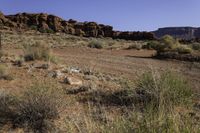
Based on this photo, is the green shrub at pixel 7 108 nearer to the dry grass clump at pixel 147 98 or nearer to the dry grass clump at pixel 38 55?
the dry grass clump at pixel 147 98

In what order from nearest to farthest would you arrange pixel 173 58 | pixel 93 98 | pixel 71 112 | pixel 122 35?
pixel 71 112 < pixel 93 98 < pixel 173 58 < pixel 122 35

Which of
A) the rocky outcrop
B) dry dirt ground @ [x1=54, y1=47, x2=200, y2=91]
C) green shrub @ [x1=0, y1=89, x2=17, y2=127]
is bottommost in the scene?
the rocky outcrop

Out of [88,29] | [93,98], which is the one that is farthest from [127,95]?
[88,29]

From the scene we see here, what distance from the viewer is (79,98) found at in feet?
29.4

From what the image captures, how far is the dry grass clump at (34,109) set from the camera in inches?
282

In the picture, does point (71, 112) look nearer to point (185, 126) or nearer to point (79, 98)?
point (79, 98)

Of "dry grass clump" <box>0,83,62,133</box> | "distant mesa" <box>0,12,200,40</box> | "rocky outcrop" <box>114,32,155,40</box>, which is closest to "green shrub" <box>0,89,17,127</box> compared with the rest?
"dry grass clump" <box>0,83,62,133</box>

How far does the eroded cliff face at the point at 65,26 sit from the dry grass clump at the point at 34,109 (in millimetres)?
84425

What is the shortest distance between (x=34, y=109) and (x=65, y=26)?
96306 millimetres

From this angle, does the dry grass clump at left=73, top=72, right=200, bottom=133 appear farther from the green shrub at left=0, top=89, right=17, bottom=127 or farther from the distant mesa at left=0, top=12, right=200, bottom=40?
the distant mesa at left=0, top=12, right=200, bottom=40

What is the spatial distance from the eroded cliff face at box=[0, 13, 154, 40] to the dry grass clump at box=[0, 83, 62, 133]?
84425 mm

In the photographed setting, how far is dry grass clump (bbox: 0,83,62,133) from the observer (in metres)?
7.16

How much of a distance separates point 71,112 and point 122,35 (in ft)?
298

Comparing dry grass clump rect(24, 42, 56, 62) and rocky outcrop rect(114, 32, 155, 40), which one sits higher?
dry grass clump rect(24, 42, 56, 62)
